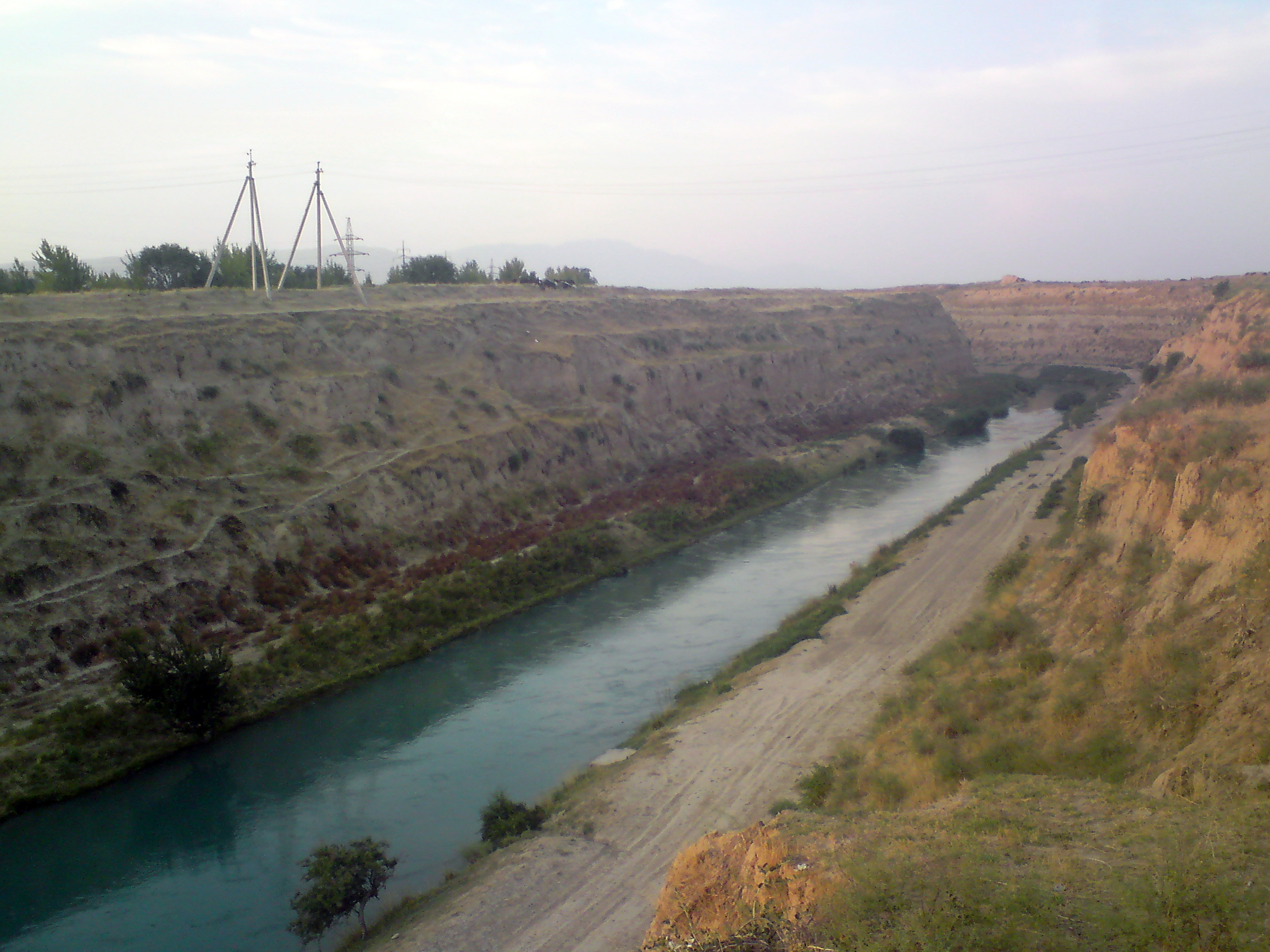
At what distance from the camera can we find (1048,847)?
22.3 ft

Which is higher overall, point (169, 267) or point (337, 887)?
point (169, 267)

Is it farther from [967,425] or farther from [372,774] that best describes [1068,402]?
[372,774]

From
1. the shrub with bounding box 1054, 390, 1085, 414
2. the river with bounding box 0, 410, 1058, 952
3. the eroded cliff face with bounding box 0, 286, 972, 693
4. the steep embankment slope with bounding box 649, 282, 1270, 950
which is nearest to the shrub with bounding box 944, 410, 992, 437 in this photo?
the shrub with bounding box 1054, 390, 1085, 414

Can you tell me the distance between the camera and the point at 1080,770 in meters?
9.41

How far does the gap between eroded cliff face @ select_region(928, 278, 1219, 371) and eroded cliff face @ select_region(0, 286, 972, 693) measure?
121 ft

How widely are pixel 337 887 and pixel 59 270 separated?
37066 mm

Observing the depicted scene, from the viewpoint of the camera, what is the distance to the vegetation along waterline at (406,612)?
15.2 m

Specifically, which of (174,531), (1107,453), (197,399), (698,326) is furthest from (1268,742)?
(698,326)

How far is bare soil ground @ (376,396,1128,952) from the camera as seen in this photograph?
9992 millimetres

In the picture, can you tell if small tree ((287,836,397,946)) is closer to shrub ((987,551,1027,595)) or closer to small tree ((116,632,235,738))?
small tree ((116,632,235,738))

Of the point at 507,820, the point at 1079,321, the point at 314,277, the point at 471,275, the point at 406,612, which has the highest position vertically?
the point at 471,275

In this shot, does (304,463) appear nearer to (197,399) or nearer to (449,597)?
(197,399)

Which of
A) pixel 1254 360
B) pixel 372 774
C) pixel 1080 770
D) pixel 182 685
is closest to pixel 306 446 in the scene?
pixel 182 685

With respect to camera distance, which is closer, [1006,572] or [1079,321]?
[1006,572]
